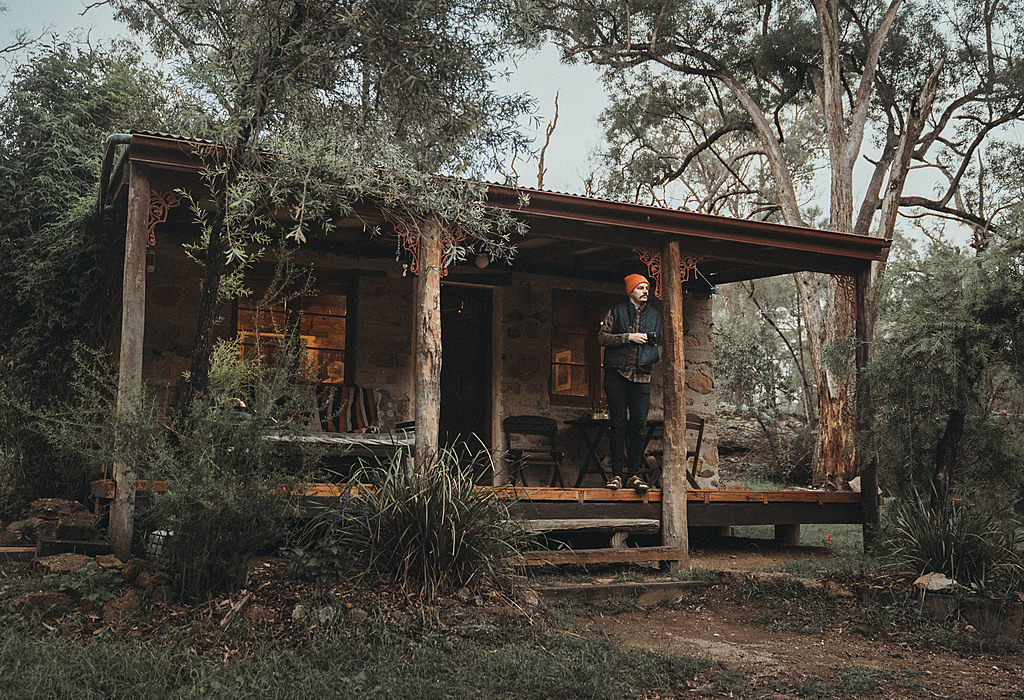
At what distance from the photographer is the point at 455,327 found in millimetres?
9172

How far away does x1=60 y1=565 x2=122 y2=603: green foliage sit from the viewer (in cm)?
469

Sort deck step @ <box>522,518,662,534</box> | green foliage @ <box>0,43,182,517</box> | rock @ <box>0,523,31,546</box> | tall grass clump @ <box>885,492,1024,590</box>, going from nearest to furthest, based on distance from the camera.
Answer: tall grass clump @ <box>885,492,1024,590</box>, rock @ <box>0,523,31,546</box>, deck step @ <box>522,518,662,534</box>, green foliage @ <box>0,43,182,517</box>

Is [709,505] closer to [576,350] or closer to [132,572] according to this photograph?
Result: [576,350]

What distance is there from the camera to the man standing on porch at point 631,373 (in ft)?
23.7

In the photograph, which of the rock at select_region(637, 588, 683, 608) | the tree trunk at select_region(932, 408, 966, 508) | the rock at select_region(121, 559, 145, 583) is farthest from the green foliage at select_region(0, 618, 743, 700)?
the tree trunk at select_region(932, 408, 966, 508)

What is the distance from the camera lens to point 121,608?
4578 millimetres

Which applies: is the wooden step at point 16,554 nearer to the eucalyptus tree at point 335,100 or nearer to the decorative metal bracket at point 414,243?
the eucalyptus tree at point 335,100

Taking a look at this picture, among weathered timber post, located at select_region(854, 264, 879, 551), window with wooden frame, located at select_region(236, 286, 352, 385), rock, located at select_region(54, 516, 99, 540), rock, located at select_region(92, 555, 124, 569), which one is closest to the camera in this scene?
rock, located at select_region(92, 555, 124, 569)

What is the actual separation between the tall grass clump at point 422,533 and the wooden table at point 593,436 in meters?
3.09

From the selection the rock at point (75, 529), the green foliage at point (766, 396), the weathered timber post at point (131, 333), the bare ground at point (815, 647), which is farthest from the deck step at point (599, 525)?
the green foliage at point (766, 396)

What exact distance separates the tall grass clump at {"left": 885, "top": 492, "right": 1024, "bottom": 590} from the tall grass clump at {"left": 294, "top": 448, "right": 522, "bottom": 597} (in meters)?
2.87

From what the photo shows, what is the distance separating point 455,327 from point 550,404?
1256 millimetres

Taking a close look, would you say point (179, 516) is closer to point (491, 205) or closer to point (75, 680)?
point (75, 680)

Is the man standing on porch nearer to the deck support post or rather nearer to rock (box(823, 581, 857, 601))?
rock (box(823, 581, 857, 601))
